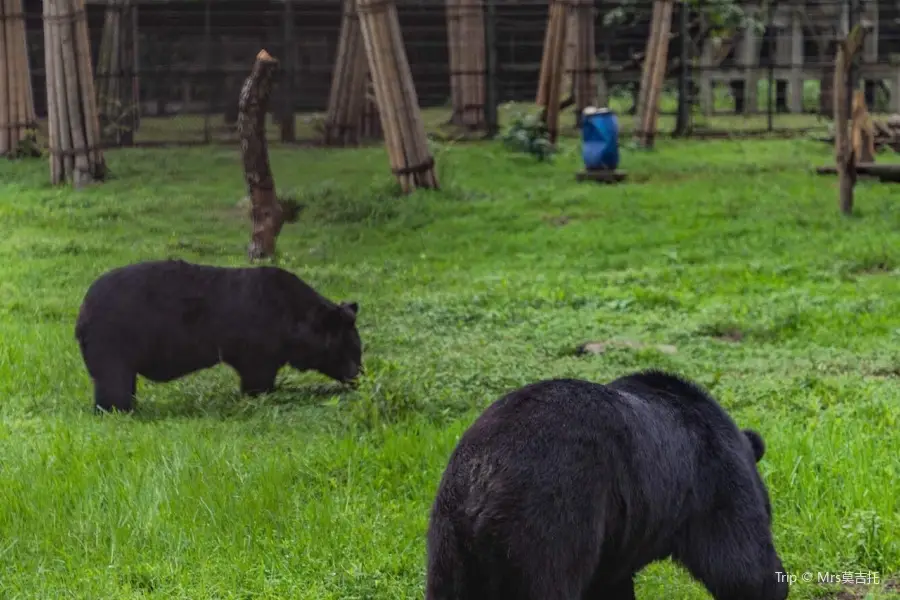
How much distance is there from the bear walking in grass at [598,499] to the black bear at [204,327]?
2797mm

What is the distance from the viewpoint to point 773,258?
A: 28.4 feet

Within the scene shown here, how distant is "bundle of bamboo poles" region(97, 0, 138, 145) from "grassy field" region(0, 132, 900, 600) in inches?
31.3

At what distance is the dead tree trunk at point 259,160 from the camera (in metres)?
8.51

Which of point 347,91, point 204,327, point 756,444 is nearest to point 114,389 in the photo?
point 204,327

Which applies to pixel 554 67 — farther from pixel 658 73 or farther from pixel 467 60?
pixel 467 60

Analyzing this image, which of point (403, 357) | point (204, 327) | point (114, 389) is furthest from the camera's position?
point (403, 357)

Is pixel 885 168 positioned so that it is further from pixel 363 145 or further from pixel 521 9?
pixel 521 9

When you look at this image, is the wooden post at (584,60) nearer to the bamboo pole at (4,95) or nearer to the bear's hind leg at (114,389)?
the bamboo pole at (4,95)

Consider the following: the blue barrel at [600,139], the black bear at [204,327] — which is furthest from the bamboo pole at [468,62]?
the black bear at [204,327]

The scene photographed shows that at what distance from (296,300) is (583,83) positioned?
1097 cm

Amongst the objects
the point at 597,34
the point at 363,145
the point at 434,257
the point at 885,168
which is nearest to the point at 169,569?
the point at 434,257

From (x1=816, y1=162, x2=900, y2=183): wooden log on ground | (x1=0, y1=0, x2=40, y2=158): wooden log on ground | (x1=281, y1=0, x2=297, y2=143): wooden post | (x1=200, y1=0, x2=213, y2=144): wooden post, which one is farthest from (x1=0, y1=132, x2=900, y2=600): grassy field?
(x1=200, y1=0, x2=213, y2=144): wooden post

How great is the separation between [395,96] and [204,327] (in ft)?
18.4

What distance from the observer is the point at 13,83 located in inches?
492
